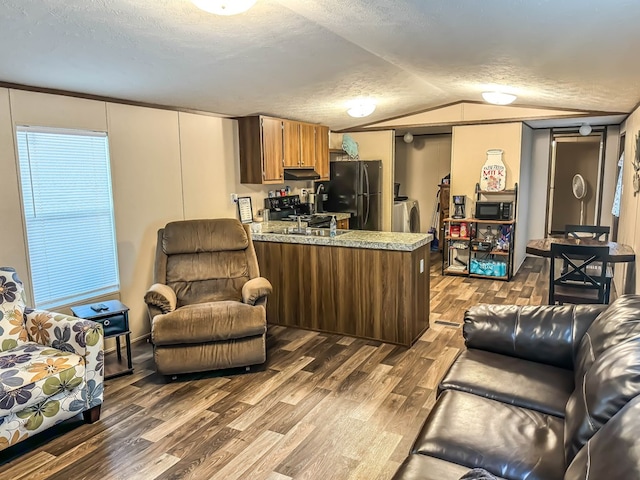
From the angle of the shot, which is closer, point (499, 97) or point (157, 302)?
point (157, 302)

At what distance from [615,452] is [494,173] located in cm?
543

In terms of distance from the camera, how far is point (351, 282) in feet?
13.4

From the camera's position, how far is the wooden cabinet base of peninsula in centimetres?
389

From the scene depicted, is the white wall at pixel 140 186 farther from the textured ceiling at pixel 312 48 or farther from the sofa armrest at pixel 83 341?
the sofa armrest at pixel 83 341

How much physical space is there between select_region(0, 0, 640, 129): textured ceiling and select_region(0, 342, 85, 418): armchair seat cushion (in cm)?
172

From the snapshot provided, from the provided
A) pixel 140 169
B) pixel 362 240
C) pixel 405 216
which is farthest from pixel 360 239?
pixel 405 216

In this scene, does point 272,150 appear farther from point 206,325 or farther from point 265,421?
point 265,421

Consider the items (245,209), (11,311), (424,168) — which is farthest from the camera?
(424,168)

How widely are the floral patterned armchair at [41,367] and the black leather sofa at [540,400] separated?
1956 millimetres

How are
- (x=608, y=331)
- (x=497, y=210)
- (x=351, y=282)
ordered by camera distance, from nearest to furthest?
(x=608, y=331) → (x=351, y=282) → (x=497, y=210)

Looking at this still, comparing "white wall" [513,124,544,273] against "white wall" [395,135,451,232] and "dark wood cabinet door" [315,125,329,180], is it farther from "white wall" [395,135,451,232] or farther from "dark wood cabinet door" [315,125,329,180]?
"dark wood cabinet door" [315,125,329,180]

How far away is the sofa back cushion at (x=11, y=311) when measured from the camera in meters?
2.78

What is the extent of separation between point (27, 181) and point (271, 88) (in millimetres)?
2047

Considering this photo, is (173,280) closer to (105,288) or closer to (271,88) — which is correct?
(105,288)
